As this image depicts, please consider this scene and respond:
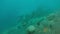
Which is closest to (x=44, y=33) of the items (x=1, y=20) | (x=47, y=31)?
(x=47, y=31)

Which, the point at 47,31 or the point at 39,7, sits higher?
the point at 39,7

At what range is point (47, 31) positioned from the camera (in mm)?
1604

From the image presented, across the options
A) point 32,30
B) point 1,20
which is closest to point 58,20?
point 32,30

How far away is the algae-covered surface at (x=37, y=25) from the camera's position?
1604 millimetres

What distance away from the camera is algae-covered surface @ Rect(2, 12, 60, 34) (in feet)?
5.26

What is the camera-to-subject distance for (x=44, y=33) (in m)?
1.60

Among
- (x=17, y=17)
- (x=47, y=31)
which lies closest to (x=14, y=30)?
(x=17, y=17)

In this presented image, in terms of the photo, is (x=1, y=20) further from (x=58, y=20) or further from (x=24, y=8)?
(x=58, y=20)

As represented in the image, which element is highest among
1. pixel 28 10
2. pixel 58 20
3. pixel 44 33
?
pixel 28 10

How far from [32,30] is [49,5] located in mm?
371

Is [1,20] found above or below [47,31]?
above

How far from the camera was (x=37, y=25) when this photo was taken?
162cm

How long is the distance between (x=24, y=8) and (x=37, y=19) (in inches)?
8.2

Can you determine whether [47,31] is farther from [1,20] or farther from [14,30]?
[1,20]
